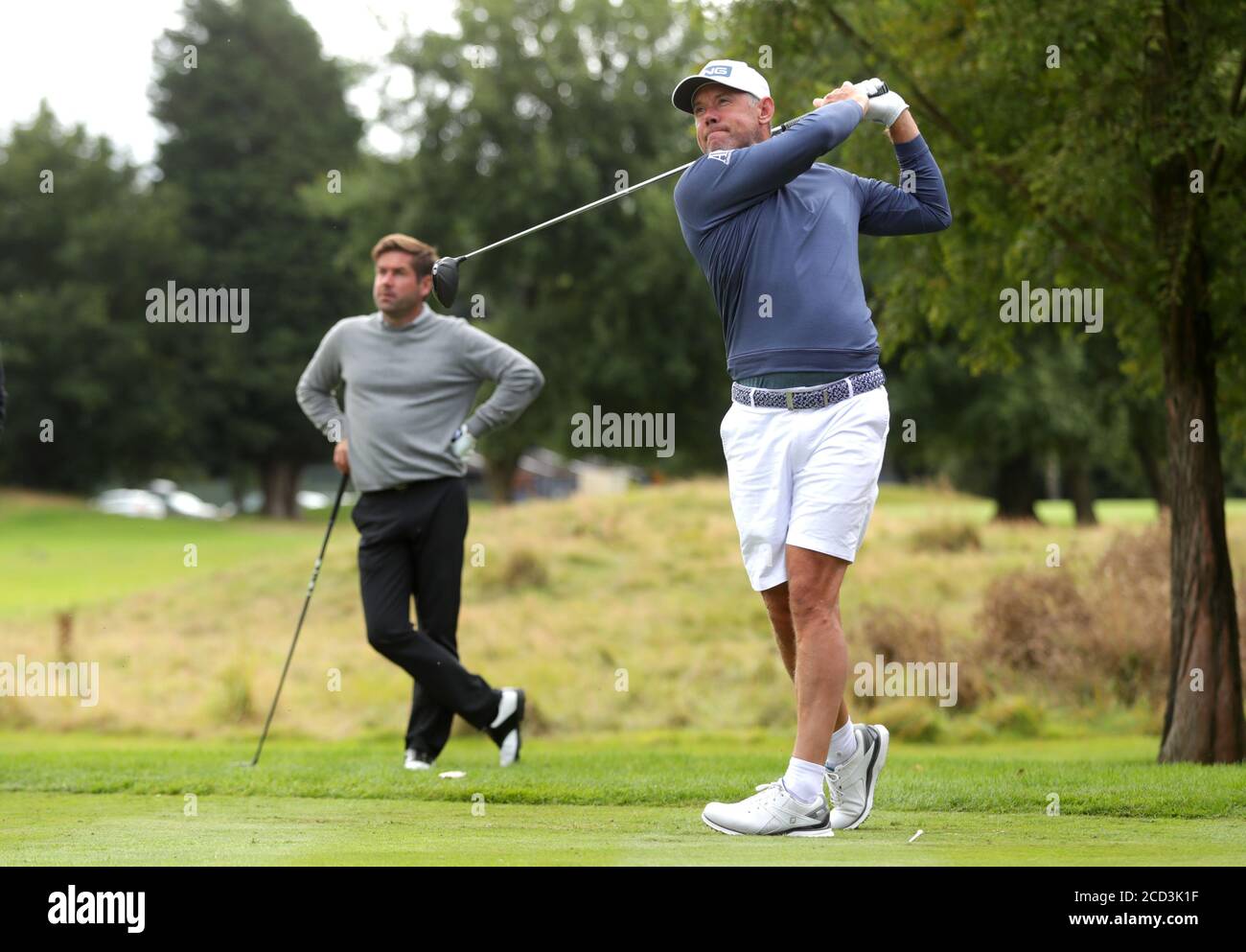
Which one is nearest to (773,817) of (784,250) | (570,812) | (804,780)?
(804,780)

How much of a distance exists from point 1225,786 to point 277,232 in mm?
47140

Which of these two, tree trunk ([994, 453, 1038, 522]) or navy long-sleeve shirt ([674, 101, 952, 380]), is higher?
navy long-sleeve shirt ([674, 101, 952, 380])

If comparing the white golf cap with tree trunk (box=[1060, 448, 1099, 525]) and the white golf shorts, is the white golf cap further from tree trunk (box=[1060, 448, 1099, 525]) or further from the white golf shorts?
tree trunk (box=[1060, 448, 1099, 525])

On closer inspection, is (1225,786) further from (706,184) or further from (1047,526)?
(1047,526)

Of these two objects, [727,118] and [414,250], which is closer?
[727,118]

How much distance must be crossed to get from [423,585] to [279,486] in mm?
48541

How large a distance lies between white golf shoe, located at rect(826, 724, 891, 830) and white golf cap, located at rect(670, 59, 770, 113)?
219cm

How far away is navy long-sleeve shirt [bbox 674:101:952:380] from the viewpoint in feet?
17.8

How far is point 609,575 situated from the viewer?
2022cm

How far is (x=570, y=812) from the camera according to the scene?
6.41 m

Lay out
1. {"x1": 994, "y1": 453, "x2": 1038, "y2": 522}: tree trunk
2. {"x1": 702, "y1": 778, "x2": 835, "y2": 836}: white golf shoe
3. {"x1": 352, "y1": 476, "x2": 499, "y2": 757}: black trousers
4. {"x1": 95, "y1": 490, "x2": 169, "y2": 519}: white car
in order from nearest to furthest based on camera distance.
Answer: {"x1": 702, "y1": 778, "x2": 835, "y2": 836}: white golf shoe, {"x1": 352, "y1": 476, "x2": 499, "y2": 757}: black trousers, {"x1": 994, "y1": 453, "x2": 1038, "y2": 522}: tree trunk, {"x1": 95, "y1": 490, "x2": 169, "y2": 519}: white car

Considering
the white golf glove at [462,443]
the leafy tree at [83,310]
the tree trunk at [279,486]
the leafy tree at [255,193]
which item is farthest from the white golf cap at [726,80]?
the tree trunk at [279,486]

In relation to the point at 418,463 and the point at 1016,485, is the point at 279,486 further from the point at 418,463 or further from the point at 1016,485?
the point at 418,463

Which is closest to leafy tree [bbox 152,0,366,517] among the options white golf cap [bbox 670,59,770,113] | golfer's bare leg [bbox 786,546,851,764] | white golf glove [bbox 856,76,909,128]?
white golf glove [bbox 856,76,909,128]
